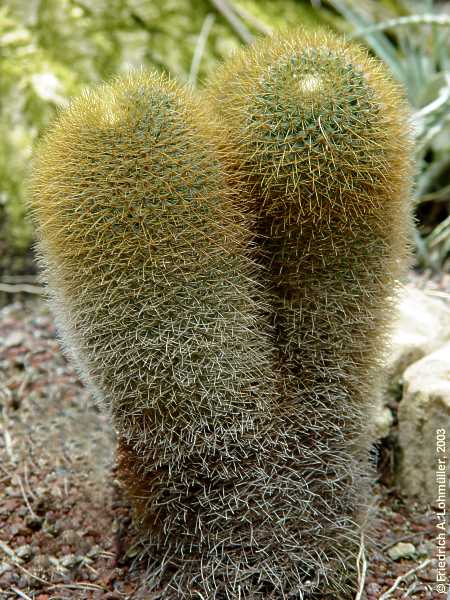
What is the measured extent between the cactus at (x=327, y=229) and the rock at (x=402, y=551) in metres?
0.18

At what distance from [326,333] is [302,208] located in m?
0.32

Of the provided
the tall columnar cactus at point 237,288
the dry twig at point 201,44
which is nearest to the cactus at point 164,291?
the tall columnar cactus at point 237,288

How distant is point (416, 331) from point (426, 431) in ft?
1.60

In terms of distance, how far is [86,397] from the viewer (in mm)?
2662

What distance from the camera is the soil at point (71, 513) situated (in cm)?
191

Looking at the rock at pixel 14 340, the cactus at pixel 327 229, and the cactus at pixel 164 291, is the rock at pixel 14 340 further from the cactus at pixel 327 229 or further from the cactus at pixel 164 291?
the cactus at pixel 327 229

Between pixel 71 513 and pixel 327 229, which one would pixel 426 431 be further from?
pixel 71 513

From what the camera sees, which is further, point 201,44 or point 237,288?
point 201,44

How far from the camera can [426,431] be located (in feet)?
7.18

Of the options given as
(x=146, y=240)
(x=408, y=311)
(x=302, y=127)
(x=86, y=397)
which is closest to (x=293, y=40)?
(x=302, y=127)

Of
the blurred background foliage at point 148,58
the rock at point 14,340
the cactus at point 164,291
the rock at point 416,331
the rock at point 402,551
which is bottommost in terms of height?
the rock at point 402,551

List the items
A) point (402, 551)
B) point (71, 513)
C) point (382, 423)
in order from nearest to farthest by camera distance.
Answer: point (402, 551), point (71, 513), point (382, 423)

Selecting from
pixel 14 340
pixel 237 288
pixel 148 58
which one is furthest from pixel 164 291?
pixel 148 58

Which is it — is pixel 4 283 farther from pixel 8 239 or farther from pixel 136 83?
pixel 136 83
